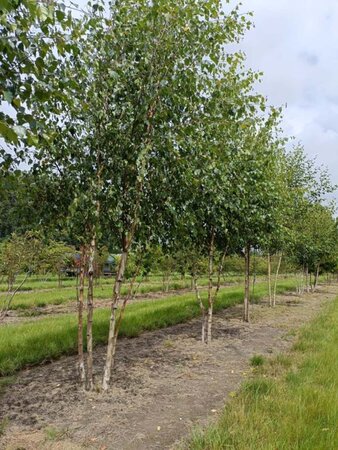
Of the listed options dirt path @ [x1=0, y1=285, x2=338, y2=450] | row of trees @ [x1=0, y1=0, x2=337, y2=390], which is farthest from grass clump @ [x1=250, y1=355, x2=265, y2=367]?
row of trees @ [x1=0, y1=0, x2=337, y2=390]

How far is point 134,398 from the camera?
575cm

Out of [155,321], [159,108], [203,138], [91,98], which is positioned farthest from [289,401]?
[155,321]

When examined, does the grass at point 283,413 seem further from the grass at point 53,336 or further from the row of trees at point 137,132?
the grass at point 53,336

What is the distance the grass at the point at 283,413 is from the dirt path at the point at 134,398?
1.55ft

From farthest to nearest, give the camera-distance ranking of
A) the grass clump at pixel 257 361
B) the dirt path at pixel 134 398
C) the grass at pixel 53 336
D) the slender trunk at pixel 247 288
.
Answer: the slender trunk at pixel 247 288, the grass at pixel 53 336, the grass clump at pixel 257 361, the dirt path at pixel 134 398

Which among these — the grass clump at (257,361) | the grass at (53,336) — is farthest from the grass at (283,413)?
the grass at (53,336)

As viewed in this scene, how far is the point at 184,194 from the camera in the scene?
649cm

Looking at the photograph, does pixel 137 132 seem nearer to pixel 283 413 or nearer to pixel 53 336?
pixel 283 413

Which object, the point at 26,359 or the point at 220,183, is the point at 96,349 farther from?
the point at 220,183

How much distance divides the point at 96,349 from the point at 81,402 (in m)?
3.35

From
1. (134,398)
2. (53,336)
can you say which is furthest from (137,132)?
(53,336)

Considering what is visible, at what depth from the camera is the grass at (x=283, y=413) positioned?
3986 mm

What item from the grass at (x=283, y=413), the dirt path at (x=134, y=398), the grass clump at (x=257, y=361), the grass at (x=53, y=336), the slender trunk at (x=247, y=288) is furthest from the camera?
the slender trunk at (x=247, y=288)

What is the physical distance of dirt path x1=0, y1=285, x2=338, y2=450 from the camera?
14.7 ft
